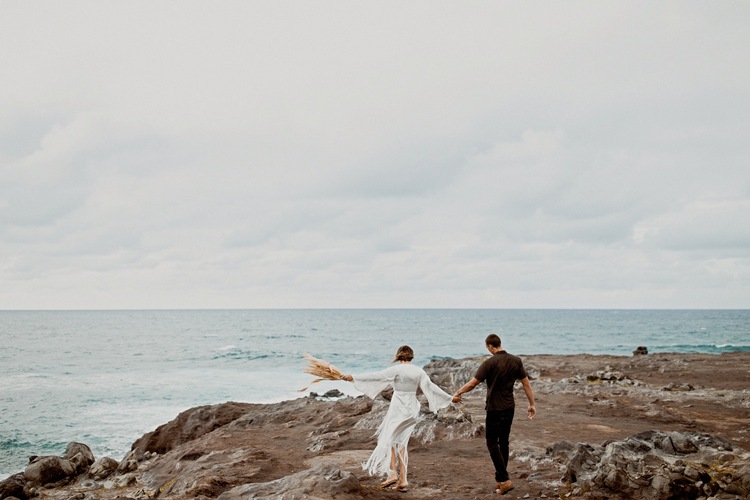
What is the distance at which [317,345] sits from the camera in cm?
8275

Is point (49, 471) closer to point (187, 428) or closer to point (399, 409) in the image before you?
point (187, 428)

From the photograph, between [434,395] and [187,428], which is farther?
[187,428]

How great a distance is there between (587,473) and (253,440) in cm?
912

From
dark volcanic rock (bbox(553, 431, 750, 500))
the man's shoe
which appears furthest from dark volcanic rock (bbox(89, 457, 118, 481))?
dark volcanic rock (bbox(553, 431, 750, 500))

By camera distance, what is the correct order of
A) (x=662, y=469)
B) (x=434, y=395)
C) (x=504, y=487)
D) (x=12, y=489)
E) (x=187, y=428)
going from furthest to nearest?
(x=187, y=428) < (x=12, y=489) < (x=434, y=395) < (x=504, y=487) < (x=662, y=469)

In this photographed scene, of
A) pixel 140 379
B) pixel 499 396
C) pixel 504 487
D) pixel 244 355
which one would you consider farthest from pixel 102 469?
pixel 244 355

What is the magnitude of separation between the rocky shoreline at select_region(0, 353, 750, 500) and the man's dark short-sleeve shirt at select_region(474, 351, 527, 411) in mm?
1483

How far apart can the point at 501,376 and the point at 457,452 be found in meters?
4.17

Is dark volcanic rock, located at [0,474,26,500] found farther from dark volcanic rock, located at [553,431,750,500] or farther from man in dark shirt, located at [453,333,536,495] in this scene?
dark volcanic rock, located at [553,431,750,500]

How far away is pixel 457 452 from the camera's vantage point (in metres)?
11.1

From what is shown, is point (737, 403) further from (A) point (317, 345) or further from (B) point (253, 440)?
(A) point (317, 345)

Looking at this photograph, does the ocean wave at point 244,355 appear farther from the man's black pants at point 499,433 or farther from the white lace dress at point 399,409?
the man's black pants at point 499,433

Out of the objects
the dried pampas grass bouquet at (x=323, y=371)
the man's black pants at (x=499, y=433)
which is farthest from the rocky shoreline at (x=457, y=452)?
the dried pampas grass bouquet at (x=323, y=371)

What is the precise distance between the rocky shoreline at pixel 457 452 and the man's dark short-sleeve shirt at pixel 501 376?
4.87 ft
